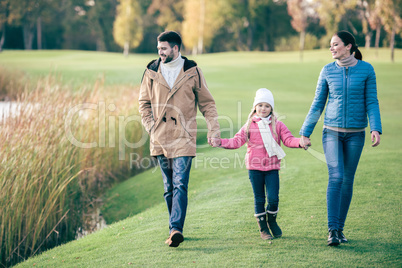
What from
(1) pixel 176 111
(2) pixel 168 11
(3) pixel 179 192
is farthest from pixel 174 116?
(2) pixel 168 11

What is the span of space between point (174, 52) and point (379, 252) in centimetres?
256

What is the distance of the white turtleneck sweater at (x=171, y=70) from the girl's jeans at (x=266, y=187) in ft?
3.80

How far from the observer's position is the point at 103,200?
27.2ft

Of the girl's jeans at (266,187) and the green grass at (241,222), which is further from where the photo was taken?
the girl's jeans at (266,187)

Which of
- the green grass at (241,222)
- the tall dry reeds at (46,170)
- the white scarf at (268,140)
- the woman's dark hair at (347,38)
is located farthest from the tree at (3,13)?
the woman's dark hair at (347,38)

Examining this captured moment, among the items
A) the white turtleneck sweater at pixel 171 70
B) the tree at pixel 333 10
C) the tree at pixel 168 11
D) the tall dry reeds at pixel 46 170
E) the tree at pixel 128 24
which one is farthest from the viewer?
the tree at pixel 168 11

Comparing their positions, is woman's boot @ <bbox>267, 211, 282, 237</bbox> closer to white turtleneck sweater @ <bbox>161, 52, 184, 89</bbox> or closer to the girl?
the girl

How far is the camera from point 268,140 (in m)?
4.50

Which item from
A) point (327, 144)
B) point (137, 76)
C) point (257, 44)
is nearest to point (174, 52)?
point (327, 144)

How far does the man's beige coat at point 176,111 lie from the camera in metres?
4.54

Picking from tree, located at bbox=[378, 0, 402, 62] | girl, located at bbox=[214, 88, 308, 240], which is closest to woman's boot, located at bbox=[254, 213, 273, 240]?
girl, located at bbox=[214, 88, 308, 240]

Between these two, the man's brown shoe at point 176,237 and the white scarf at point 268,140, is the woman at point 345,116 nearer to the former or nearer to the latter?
the white scarf at point 268,140

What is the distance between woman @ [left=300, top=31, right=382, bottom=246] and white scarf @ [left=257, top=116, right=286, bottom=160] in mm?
434

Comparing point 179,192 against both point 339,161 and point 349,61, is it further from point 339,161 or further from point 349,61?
point 349,61
